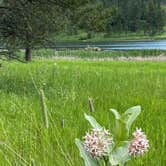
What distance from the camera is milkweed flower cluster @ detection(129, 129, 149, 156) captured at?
1207mm

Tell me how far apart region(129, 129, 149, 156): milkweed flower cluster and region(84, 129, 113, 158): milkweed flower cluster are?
0.07 m

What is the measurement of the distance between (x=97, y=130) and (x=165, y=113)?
3.63m

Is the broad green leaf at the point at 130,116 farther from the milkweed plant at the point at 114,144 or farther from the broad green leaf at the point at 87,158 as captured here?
the broad green leaf at the point at 87,158

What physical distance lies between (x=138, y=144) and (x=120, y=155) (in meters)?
0.15

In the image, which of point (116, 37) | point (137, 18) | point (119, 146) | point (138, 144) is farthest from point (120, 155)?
point (116, 37)

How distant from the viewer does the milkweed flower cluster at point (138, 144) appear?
3.96 feet

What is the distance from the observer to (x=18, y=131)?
3629 millimetres

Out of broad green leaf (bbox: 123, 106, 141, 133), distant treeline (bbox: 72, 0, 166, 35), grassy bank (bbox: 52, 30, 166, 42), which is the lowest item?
grassy bank (bbox: 52, 30, 166, 42)

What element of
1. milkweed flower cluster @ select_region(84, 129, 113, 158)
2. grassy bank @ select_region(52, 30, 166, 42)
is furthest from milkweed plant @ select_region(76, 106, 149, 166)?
grassy bank @ select_region(52, 30, 166, 42)

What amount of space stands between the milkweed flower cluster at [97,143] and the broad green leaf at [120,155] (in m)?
0.07

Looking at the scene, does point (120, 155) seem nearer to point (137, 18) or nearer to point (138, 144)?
point (138, 144)

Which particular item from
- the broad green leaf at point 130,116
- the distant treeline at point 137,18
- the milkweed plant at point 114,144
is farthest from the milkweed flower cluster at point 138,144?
the distant treeline at point 137,18

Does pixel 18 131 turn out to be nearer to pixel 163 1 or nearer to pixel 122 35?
pixel 122 35

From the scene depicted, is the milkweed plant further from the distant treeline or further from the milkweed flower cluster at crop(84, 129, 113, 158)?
the distant treeline
